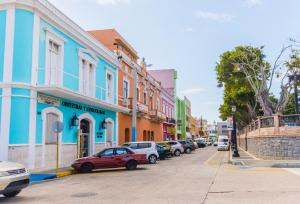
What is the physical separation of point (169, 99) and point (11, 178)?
47734 mm

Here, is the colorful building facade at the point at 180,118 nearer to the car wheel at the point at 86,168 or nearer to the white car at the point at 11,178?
the car wheel at the point at 86,168

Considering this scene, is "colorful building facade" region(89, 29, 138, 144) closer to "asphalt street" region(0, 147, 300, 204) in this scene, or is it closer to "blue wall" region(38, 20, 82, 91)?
"blue wall" region(38, 20, 82, 91)

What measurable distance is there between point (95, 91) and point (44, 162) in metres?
7.78

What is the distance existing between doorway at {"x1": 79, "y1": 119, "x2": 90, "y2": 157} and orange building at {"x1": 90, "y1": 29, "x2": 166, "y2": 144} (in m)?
4.53

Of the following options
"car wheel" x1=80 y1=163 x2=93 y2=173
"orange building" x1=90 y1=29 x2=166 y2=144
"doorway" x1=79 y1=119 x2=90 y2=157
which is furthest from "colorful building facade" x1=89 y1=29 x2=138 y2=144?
"car wheel" x1=80 y1=163 x2=93 y2=173

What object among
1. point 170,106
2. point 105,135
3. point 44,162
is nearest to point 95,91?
point 105,135

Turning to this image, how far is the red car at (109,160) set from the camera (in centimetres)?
→ 1811

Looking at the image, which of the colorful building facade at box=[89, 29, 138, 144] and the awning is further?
the colorful building facade at box=[89, 29, 138, 144]

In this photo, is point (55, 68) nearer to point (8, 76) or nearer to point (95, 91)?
point (8, 76)

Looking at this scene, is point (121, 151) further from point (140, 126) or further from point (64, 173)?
point (140, 126)

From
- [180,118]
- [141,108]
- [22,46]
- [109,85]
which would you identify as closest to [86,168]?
[22,46]

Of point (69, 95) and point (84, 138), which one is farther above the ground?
point (69, 95)

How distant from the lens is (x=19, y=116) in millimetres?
17062

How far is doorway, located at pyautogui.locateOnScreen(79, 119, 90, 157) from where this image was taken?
77.2 feet
